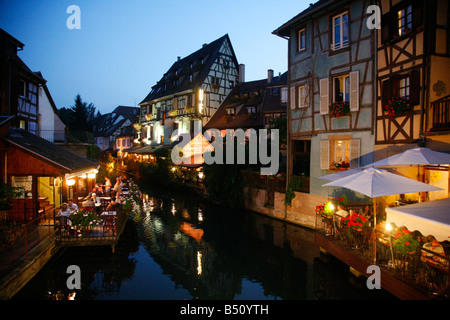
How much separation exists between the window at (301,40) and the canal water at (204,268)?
9847 mm

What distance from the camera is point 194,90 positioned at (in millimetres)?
32938

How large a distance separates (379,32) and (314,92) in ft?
12.7

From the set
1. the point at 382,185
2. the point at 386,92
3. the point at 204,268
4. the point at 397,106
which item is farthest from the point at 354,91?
the point at 204,268

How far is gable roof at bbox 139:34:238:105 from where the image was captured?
33656 millimetres

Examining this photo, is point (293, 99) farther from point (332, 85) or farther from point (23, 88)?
point (23, 88)

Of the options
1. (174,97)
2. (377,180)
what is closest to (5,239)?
(377,180)

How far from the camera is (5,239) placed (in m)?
8.43

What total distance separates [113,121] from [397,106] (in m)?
61.7

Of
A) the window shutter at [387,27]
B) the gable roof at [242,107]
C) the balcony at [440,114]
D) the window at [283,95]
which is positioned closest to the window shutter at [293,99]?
the window shutter at [387,27]

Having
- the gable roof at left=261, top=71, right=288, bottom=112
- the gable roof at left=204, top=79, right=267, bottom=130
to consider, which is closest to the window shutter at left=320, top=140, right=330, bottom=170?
the gable roof at left=261, top=71, right=288, bottom=112

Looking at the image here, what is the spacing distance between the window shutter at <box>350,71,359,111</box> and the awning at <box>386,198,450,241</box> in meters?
7.05
